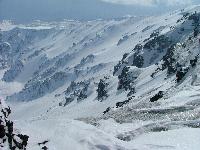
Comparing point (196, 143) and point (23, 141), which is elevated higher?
point (23, 141)

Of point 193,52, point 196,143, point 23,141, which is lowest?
point 196,143

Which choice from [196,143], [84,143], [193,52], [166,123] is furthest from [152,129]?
[193,52]

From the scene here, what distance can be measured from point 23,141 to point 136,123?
1786 centimetres

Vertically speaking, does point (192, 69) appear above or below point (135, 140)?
above

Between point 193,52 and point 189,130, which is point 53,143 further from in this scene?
point 193,52

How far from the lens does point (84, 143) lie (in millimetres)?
29375

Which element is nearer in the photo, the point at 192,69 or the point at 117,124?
the point at 117,124

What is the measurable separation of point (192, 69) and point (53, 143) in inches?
2391

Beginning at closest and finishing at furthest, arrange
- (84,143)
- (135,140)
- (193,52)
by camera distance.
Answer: (84,143) < (135,140) < (193,52)

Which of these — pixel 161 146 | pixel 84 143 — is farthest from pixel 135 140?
pixel 84 143

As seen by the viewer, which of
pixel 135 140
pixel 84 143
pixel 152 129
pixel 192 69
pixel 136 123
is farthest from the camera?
pixel 192 69

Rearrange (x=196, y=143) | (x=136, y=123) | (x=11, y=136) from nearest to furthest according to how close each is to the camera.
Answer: (x=11, y=136)
(x=196, y=143)
(x=136, y=123)

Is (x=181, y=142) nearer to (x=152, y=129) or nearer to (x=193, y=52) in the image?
(x=152, y=129)

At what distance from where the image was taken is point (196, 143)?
3184 cm
